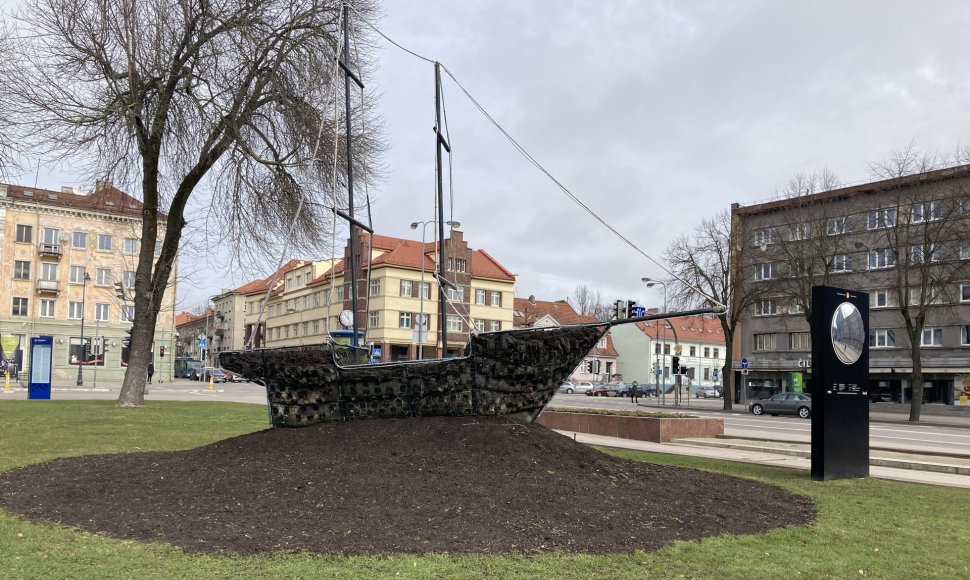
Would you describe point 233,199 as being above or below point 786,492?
above

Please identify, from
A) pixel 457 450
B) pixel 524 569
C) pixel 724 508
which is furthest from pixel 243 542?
pixel 724 508

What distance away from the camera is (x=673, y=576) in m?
5.70

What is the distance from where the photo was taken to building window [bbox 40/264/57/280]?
220 feet

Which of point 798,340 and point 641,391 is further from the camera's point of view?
point 641,391

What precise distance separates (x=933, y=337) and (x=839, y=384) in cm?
4735

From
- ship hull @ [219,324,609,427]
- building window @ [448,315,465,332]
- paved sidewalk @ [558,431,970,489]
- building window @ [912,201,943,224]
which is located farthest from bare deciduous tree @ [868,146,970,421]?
building window @ [448,315,465,332]

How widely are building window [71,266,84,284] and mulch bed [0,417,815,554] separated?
66050mm

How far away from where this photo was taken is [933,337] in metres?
52.0

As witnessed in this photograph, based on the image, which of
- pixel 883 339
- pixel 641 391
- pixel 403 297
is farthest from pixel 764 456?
pixel 403 297

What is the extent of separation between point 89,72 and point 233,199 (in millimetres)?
4998

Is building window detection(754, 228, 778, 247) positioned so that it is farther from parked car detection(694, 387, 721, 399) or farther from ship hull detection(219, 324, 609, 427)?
ship hull detection(219, 324, 609, 427)

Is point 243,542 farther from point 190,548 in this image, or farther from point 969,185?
point 969,185

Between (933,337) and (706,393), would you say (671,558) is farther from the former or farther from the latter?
(706,393)

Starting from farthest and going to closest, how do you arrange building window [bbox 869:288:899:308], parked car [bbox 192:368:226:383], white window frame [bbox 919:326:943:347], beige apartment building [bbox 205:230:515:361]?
parked car [bbox 192:368:226:383]
beige apartment building [bbox 205:230:515:361]
building window [bbox 869:288:899:308]
white window frame [bbox 919:326:943:347]
